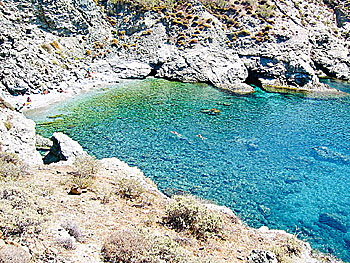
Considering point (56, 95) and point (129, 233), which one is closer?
point (129, 233)

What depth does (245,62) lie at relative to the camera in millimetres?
53625

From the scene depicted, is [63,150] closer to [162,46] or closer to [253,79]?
[162,46]

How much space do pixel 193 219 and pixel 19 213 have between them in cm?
649

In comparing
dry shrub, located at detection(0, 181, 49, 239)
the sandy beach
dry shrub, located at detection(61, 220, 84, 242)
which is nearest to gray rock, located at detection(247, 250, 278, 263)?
dry shrub, located at detection(61, 220, 84, 242)

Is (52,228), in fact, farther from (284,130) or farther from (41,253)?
(284,130)

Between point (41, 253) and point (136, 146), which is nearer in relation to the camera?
point (41, 253)

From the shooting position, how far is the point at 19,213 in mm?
7629

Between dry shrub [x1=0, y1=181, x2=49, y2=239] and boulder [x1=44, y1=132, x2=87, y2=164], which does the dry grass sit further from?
boulder [x1=44, y1=132, x2=87, y2=164]

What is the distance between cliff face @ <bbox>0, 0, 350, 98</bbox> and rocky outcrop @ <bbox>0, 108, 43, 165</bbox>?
23.6 meters

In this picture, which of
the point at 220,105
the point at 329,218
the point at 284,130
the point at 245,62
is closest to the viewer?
the point at 329,218

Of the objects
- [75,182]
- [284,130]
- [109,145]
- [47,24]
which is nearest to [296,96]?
[284,130]

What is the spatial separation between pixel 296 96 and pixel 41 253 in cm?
4609

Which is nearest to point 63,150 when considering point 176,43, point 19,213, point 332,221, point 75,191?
point 75,191

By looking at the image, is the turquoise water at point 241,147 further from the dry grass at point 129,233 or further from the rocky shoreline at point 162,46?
the rocky shoreline at point 162,46
